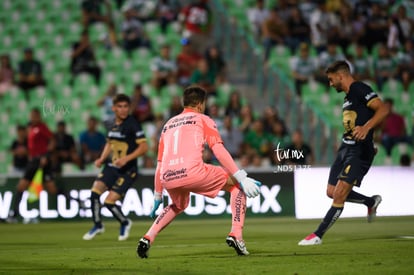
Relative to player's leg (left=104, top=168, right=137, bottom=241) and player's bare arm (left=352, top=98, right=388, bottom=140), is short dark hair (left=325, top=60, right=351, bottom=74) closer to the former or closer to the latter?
player's bare arm (left=352, top=98, right=388, bottom=140)

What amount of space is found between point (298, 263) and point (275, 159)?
33.7ft

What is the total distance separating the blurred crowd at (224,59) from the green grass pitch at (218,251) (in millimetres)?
3274

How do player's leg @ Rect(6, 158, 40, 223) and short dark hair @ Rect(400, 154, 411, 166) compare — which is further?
player's leg @ Rect(6, 158, 40, 223)

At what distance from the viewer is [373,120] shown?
11172 millimetres

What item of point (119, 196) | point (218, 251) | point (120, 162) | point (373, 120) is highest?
point (373, 120)

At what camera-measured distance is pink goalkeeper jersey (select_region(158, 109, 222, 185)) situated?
33.2 feet

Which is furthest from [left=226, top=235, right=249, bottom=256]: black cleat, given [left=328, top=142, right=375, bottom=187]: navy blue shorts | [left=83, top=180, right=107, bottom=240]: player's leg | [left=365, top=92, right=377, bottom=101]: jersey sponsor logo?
[left=83, top=180, right=107, bottom=240]: player's leg

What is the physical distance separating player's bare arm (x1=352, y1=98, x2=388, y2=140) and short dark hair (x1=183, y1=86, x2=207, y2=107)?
81.4 inches

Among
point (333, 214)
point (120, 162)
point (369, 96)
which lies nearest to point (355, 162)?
point (333, 214)

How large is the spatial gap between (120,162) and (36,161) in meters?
5.67

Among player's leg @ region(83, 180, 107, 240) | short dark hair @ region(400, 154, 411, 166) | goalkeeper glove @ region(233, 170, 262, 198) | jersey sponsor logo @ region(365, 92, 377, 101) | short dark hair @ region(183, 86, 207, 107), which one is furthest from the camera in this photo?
short dark hair @ region(400, 154, 411, 166)

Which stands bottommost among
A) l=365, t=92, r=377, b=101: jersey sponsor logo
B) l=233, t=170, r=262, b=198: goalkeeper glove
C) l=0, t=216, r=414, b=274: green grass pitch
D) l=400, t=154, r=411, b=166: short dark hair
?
l=0, t=216, r=414, b=274: green grass pitch

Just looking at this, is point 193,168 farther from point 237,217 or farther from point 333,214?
point 333,214

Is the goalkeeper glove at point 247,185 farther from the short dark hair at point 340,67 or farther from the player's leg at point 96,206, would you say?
the player's leg at point 96,206
